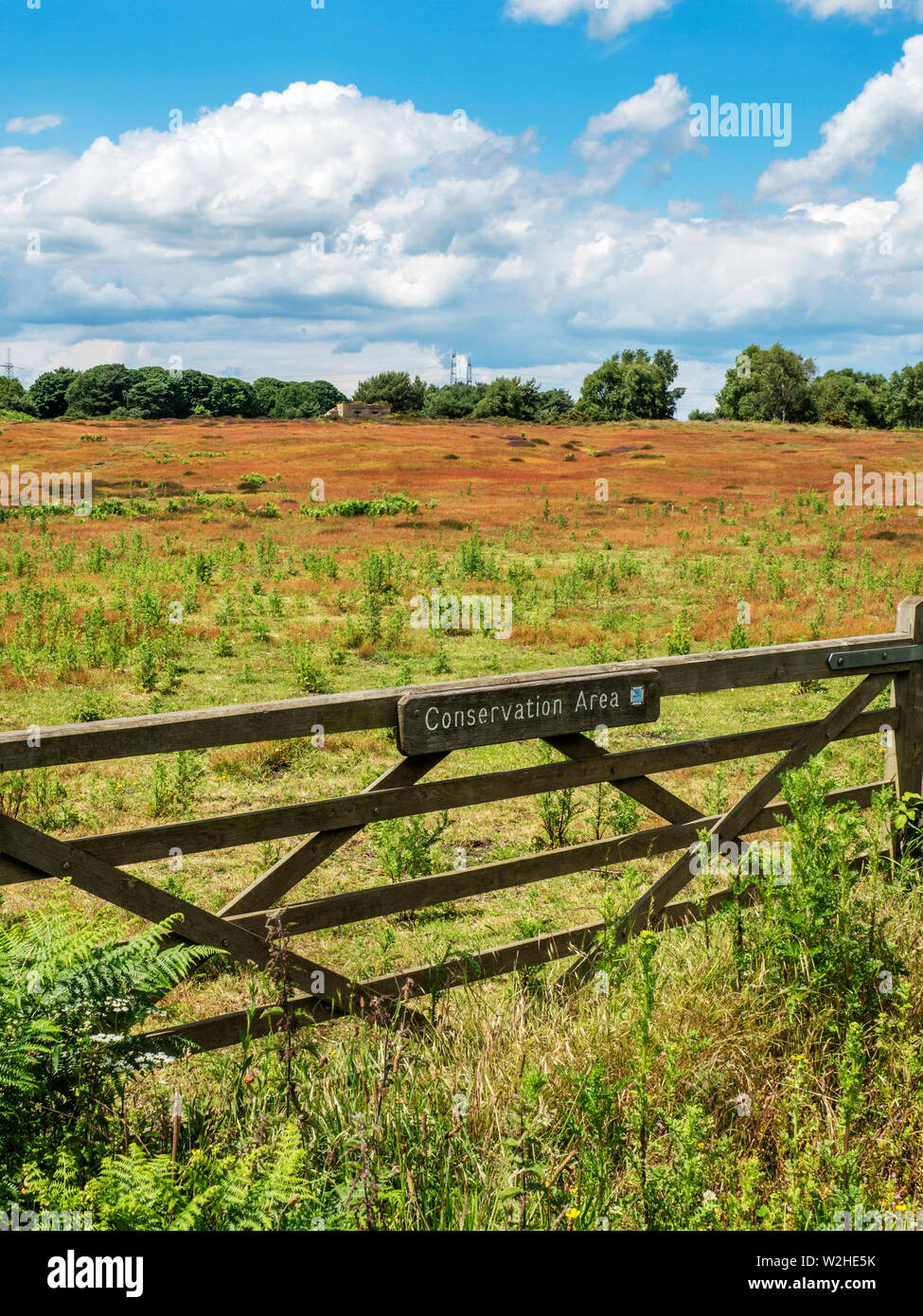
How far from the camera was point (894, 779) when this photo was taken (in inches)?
193

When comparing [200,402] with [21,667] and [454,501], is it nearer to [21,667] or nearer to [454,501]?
[454,501]

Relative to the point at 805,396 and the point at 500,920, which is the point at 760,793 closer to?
the point at 500,920

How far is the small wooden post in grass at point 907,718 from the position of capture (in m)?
4.77

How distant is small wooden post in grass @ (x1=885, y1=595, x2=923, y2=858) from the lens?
4773 mm

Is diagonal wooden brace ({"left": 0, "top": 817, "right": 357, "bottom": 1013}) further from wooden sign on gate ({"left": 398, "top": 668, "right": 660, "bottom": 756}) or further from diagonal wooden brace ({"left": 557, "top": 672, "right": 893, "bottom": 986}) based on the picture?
diagonal wooden brace ({"left": 557, "top": 672, "right": 893, "bottom": 986})

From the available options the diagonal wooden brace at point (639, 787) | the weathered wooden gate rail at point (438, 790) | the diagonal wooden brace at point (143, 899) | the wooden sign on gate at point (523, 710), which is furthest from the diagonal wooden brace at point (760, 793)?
the diagonal wooden brace at point (143, 899)

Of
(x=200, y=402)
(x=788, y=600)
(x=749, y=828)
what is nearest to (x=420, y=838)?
(x=749, y=828)

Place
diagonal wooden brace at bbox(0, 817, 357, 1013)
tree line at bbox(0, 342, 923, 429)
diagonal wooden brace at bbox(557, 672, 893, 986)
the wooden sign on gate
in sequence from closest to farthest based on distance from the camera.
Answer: diagonal wooden brace at bbox(0, 817, 357, 1013), the wooden sign on gate, diagonal wooden brace at bbox(557, 672, 893, 986), tree line at bbox(0, 342, 923, 429)

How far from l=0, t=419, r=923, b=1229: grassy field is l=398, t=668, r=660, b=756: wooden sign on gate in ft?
2.46

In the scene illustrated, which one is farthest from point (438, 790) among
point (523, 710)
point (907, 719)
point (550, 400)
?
point (550, 400)

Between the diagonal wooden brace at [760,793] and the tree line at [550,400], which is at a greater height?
the tree line at [550,400]

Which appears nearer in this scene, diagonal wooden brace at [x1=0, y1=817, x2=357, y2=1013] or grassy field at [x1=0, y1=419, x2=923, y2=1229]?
grassy field at [x1=0, y1=419, x2=923, y2=1229]

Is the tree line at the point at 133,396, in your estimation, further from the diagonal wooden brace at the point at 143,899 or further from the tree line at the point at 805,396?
the diagonal wooden brace at the point at 143,899

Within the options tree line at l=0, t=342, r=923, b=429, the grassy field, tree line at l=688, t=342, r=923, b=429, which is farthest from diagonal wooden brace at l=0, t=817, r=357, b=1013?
tree line at l=688, t=342, r=923, b=429
